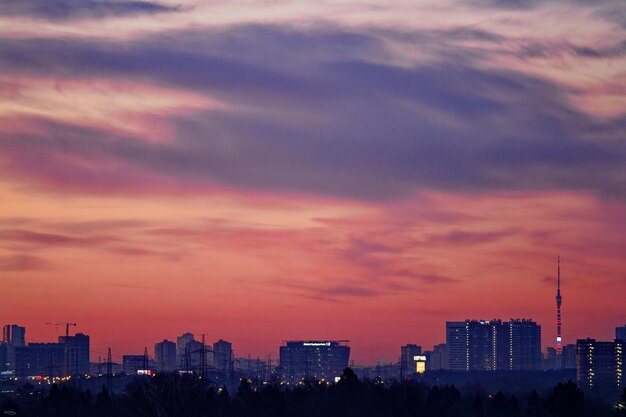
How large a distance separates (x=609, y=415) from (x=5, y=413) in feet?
313

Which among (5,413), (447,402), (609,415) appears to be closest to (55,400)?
(5,413)

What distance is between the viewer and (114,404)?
182m

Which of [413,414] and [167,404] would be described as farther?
[413,414]

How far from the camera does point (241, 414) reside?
574 feet

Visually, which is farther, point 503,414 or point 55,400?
point 503,414

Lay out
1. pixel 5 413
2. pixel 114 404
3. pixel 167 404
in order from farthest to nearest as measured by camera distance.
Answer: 1. pixel 114 404
2. pixel 5 413
3. pixel 167 404

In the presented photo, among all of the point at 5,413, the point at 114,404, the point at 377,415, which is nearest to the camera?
the point at 5,413

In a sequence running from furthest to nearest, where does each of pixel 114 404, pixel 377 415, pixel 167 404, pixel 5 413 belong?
pixel 114 404, pixel 377 415, pixel 5 413, pixel 167 404

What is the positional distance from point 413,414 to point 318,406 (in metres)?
14.6

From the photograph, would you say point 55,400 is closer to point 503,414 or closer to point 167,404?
point 167,404

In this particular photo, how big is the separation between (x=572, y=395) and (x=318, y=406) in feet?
123

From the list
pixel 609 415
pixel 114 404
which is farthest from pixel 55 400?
pixel 609 415

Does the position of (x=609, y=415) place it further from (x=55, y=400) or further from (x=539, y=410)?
(x=55, y=400)

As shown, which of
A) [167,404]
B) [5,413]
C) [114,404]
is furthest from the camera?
[114,404]
